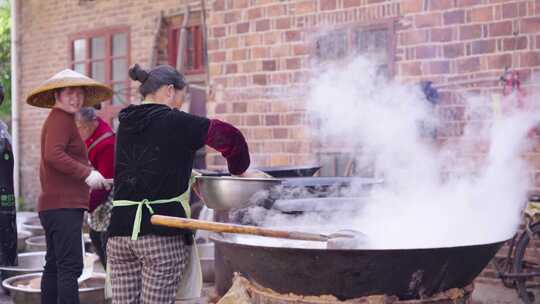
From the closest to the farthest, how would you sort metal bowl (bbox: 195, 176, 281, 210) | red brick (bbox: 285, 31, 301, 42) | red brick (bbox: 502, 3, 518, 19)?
metal bowl (bbox: 195, 176, 281, 210), red brick (bbox: 502, 3, 518, 19), red brick (bbox: 285, 31, 301, 42)

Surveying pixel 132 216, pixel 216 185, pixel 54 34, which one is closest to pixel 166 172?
pixel 132 216

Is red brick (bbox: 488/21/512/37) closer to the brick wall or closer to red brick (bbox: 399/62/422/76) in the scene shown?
the brick wall

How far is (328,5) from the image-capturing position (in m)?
6.53

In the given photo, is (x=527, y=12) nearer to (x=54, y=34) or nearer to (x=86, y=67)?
(x=86, y=67)

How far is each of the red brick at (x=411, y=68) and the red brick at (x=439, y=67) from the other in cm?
11

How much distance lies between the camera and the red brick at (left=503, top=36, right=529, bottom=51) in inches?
215

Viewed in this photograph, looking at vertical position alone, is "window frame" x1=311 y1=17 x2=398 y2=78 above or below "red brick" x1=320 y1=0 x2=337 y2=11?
below

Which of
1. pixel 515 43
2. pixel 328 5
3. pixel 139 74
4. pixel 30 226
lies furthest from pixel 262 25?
pixel 30 226

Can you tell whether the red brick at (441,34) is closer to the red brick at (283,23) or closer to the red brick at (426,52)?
the red brick at (426,52)

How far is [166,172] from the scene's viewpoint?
3.54 m

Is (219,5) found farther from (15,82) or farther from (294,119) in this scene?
(15,82)

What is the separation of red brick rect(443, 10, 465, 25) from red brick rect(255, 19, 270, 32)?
183 cm

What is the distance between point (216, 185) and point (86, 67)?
839cm

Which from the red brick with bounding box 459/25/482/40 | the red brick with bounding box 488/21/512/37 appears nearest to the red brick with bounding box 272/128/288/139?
the red brick with bounding box 459/25/482/40
